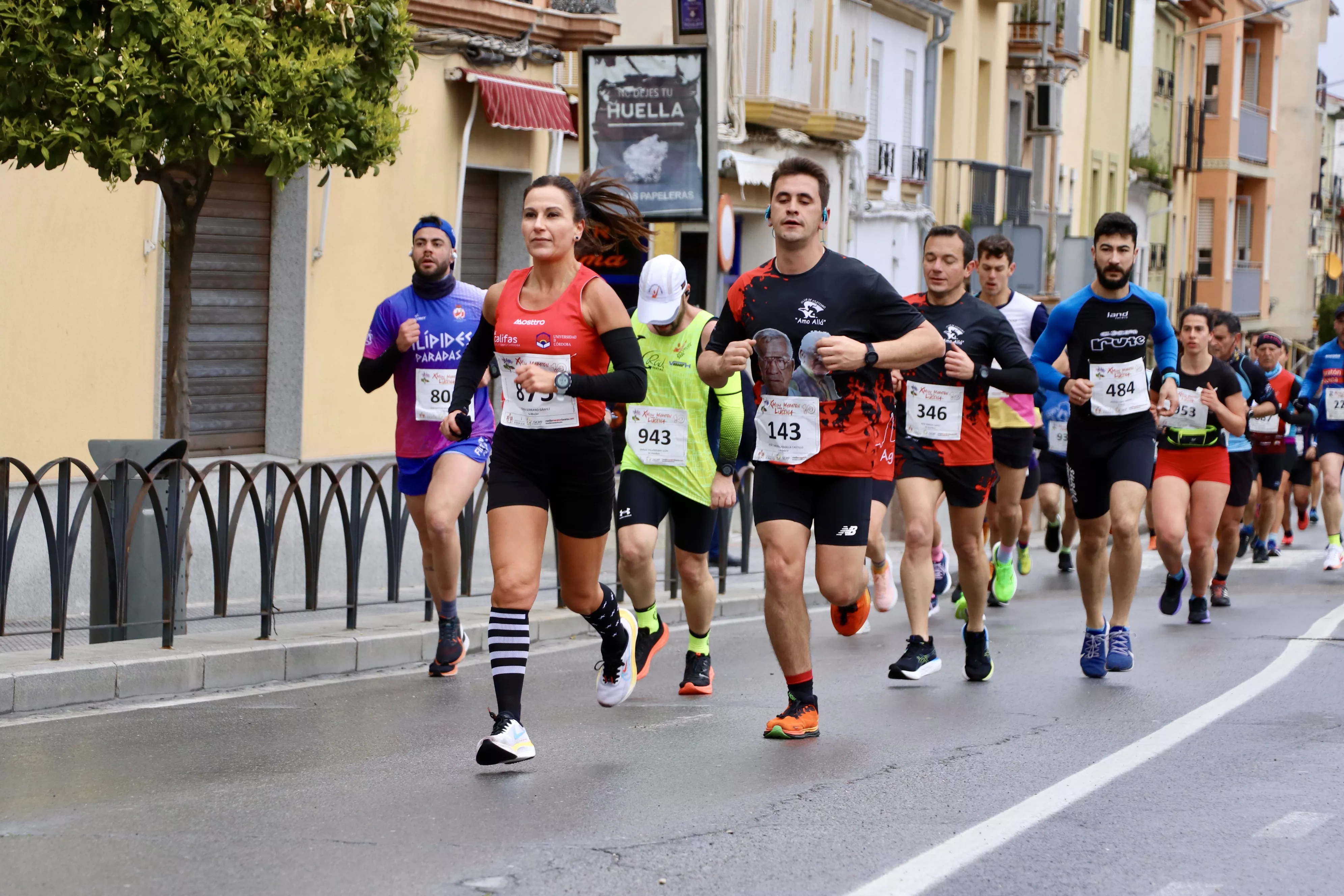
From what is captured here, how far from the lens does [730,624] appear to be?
12.6 metres

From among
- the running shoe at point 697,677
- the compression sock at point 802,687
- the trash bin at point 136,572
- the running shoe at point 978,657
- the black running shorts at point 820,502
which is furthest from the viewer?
the running shoe at point 978,657

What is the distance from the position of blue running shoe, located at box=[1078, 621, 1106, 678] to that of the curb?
122 inches

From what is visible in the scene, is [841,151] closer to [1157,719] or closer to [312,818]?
[1157,719]

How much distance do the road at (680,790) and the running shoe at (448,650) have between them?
8 cm

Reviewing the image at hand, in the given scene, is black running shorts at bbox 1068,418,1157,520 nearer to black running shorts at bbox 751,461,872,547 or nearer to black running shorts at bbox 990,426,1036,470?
black running shorts at bbox 751,461,872,547

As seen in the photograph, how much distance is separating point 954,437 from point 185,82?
13.0ft

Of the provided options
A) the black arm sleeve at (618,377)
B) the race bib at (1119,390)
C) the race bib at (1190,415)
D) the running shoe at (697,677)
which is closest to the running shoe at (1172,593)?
the race bib at (1190,415)

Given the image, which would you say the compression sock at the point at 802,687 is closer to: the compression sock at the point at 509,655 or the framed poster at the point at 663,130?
the compression sock at the point at 509,655

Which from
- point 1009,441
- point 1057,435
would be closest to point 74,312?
point 1009,441

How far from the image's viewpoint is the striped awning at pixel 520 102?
19875 mm

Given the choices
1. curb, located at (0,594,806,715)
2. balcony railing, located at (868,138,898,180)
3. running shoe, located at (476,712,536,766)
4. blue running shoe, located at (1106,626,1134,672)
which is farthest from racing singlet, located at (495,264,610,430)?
balcony railing, located at (868,138,898,180)

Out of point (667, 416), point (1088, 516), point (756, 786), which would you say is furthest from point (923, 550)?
point (756, 786)

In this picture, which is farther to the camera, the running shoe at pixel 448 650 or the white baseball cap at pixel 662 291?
the running shoe at pixel 448 650

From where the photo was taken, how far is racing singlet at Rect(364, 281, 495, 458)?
9.63 m
